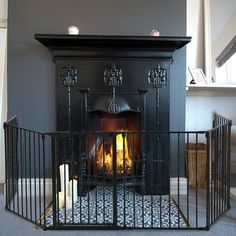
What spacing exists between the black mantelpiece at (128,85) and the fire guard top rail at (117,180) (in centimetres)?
12

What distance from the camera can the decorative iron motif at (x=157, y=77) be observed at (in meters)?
3.62

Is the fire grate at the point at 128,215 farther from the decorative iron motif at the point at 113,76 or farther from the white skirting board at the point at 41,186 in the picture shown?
the decorative iron motif at the point at 113,76

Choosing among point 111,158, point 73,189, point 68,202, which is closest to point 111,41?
point 111,158

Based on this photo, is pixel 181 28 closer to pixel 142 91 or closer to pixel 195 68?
pixel 195 68

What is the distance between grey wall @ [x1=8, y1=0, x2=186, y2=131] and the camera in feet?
11.9

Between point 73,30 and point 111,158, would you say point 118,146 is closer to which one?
point 111,158

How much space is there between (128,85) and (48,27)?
43.5 inches

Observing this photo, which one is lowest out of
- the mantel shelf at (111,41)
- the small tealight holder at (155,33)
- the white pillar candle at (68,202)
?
the white pillar candle at (68,202)

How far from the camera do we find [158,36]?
3.41 metres

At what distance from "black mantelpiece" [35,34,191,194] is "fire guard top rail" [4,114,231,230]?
12 centimetres

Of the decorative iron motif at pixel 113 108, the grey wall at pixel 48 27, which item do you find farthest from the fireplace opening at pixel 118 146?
the grey wall at pixel 48 27

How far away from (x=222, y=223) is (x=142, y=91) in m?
1.52

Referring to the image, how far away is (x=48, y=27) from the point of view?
364 cm

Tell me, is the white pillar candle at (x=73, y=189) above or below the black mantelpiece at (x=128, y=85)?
below
